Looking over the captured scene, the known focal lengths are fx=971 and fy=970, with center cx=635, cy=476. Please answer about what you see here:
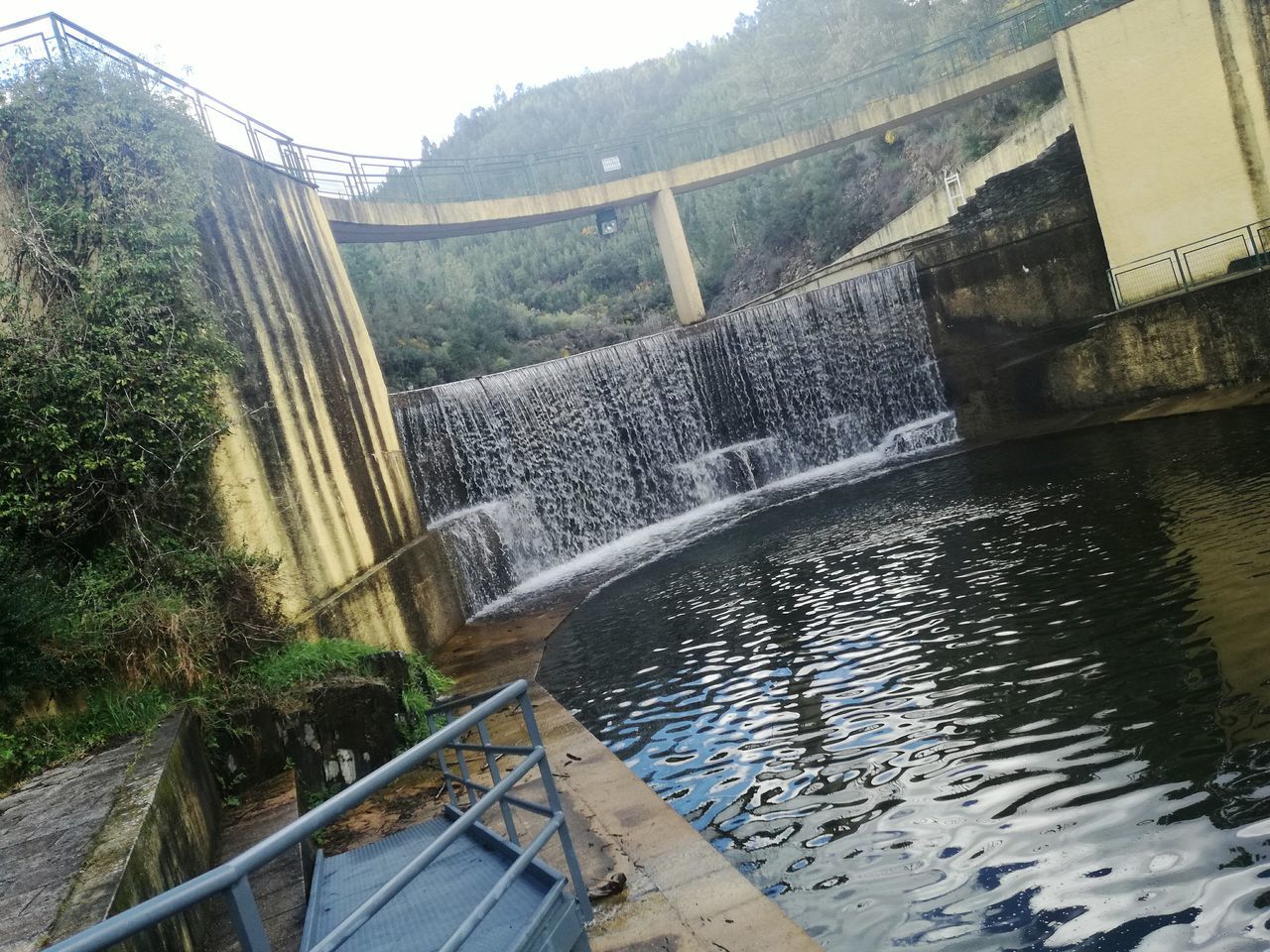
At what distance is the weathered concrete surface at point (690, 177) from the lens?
17.1 meters

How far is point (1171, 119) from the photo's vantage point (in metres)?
15.9

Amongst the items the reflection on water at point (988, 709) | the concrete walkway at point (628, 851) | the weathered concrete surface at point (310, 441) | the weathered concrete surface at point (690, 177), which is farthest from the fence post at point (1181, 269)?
the concrete walkway at point (628, 851)

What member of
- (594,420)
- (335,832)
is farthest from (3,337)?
(594,420)

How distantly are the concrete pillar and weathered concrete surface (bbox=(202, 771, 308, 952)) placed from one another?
17234 mm

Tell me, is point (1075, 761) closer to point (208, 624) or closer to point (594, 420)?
point (208, 624)

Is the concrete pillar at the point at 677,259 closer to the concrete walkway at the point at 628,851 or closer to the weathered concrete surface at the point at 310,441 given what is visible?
the weathered concrete surface at the point at 310,441

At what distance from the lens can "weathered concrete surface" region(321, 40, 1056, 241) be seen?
56.1ft

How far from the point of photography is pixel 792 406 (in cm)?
1909

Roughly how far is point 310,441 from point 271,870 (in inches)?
238

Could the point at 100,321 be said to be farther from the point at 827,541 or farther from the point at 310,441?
the point at 827,541

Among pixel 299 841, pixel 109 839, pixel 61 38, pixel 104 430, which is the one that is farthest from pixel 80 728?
pixel 61 38

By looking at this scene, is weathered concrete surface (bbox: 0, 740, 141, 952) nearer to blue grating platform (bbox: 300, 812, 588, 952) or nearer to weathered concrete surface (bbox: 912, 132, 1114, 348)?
blue grating platform (bbox: 300, 812, 588, 952)

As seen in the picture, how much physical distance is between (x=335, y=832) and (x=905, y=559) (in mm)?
5685

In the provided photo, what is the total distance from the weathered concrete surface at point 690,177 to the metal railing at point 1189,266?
15.4 feet
